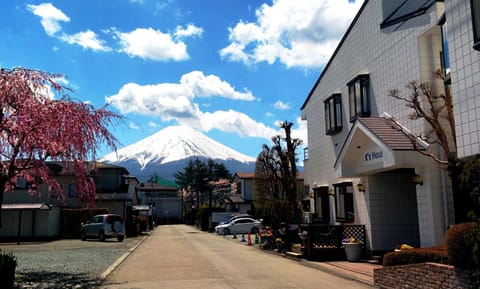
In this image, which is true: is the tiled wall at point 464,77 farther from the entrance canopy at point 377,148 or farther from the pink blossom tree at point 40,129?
the pink blossom tree at point 40,129

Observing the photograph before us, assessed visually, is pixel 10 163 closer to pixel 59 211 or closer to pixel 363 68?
pixel 363 68

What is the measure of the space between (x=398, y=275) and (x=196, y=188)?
239 ft

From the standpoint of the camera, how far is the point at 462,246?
8352 mm

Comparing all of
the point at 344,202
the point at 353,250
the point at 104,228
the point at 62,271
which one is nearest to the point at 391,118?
the point at 353,250

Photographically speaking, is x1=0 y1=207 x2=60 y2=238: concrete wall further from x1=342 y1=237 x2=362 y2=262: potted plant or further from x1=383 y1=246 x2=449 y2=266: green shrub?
x1=383 y1=246 x2=449 y2=266: green shrub

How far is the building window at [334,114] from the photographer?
1998 centimetres

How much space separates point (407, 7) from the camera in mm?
15023

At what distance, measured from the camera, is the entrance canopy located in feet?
43.0

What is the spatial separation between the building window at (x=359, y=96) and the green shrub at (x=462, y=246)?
29.8 ft

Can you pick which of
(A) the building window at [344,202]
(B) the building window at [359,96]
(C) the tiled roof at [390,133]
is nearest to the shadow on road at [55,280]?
(C) the tiled roof at [390,133]

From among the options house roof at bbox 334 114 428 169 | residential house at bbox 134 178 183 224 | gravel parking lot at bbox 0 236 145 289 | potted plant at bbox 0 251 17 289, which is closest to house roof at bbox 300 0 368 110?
house roof at bbox 334 114 428 169

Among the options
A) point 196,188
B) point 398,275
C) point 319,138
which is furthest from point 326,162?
point 196,188

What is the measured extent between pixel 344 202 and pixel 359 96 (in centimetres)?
444

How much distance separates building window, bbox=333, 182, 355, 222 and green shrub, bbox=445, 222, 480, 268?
386 inches
